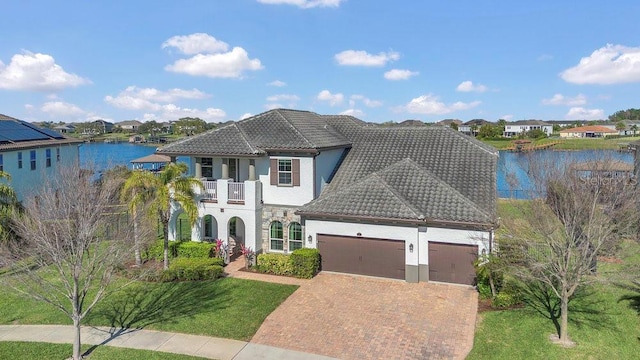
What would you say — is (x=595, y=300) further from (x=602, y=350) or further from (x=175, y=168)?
(x=175, y=168)

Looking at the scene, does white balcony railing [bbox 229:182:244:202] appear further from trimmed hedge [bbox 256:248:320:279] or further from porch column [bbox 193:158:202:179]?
trimmed hedge [bbox 256:248:320:279]

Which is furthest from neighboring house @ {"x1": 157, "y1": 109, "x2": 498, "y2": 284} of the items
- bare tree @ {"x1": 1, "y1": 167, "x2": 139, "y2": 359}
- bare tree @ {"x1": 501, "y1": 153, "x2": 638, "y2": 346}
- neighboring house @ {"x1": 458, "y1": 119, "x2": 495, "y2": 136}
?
neighboring house @ {"x1": 458, "y1": 119, "x2": 495, "y2": 136}

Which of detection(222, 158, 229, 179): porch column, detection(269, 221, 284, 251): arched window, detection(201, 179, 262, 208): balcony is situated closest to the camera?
detection(201, 179, 262, 208): balcony

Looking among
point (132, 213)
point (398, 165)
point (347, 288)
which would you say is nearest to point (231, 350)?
point (347, 288)

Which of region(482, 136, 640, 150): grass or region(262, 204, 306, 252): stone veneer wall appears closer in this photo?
region(262, 204, 306, 252): stone veneer wall

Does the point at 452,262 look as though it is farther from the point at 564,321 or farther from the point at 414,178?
the point at 564,321

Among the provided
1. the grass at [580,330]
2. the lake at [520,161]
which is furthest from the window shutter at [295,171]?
the grass at [580,330]

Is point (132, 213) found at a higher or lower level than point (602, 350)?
higher
